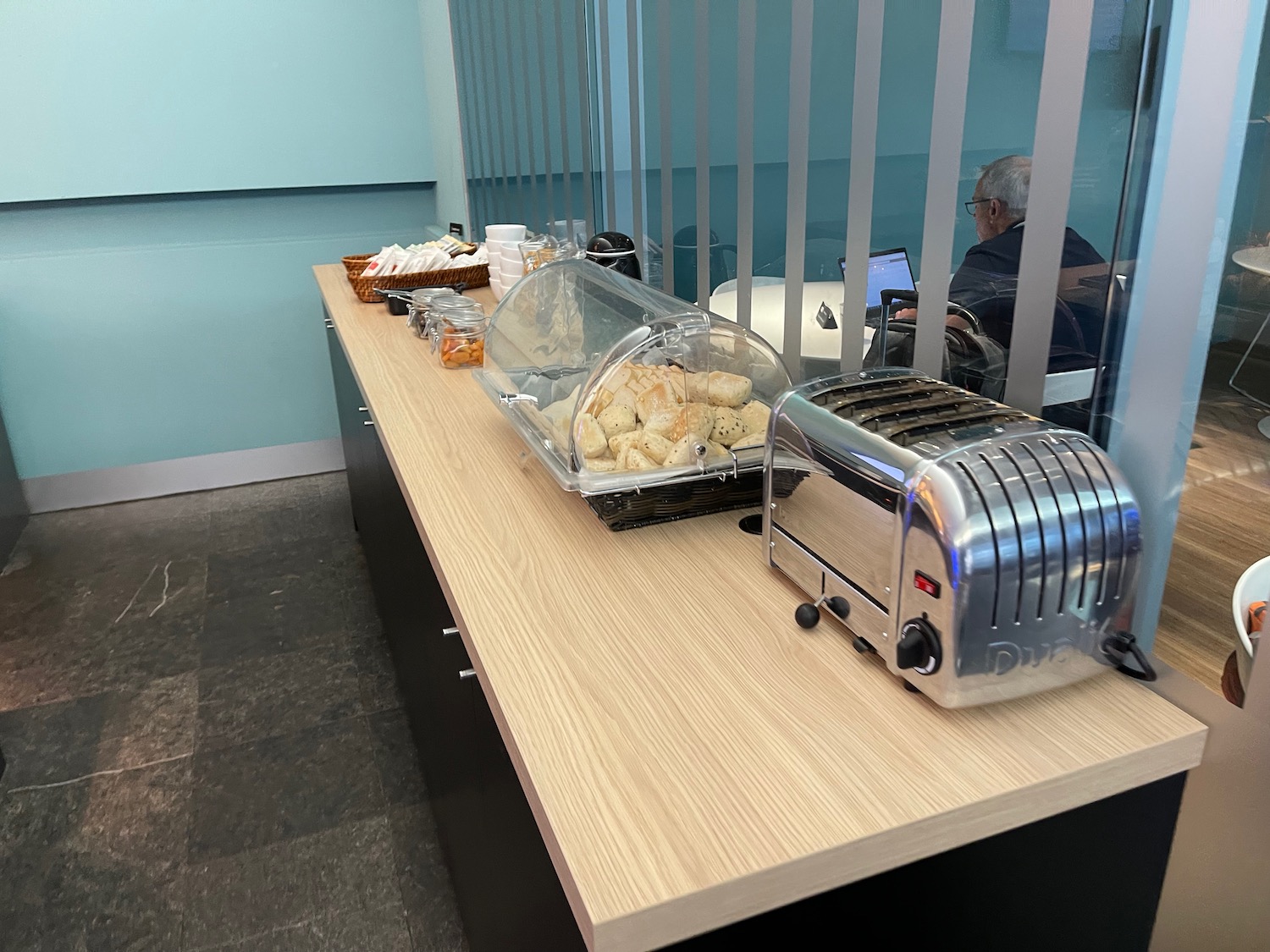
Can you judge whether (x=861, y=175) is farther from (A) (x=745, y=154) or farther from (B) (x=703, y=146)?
(B) (x=703, y=146)

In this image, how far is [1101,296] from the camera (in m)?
0.78

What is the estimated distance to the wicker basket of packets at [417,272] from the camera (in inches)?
90.5

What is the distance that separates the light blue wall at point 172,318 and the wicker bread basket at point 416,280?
1.02m

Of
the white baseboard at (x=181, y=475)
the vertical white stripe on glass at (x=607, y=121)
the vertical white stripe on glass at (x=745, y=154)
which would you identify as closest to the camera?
the vertical white stripe on glass at (x=745, y=154)

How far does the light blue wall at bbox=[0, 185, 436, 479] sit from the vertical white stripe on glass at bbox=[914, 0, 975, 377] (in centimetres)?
281

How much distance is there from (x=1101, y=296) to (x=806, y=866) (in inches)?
20.7

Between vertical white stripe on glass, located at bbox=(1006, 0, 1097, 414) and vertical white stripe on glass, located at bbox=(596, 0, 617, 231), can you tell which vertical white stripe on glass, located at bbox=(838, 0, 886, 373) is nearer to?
vertical white stripe on glass, located at bbox=(1006, 0, 1097, 414)

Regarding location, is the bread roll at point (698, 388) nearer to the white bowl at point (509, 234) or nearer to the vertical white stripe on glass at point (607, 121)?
the vertical white stripe on glass at point (607, 121)

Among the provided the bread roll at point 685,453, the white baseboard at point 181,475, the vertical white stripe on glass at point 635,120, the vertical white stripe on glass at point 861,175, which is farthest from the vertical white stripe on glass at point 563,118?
the white baseboard at point 181,475

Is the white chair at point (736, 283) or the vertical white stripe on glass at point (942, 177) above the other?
the vertical white stripe on glass at point (942, 177)

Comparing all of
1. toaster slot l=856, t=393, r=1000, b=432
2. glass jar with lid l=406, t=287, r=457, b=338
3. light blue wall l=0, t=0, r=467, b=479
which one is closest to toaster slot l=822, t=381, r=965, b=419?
toaster slot l=856, t=393, r=1000, b=432

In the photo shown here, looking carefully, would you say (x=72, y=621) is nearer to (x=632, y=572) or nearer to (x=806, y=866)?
(x=632, y=572)

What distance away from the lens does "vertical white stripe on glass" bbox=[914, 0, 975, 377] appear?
85 centimetres

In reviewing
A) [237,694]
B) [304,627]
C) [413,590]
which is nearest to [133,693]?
[237,694]
